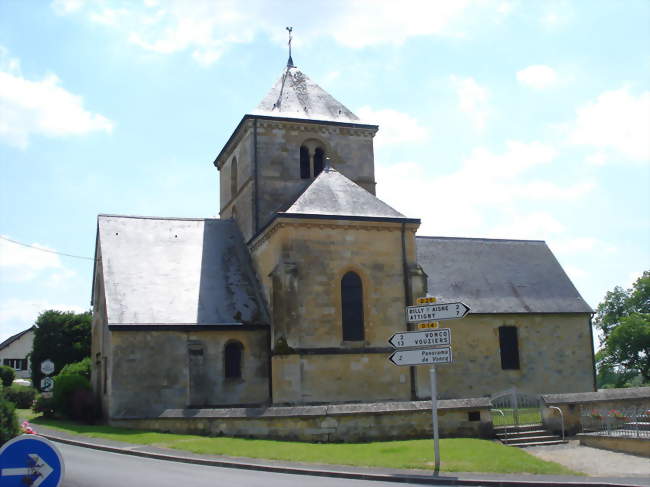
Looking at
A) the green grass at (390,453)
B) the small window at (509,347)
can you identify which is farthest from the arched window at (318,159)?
the green grass at (390,453)

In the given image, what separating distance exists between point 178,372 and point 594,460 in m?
14.3

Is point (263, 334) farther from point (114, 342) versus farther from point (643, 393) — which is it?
point (643, 393)

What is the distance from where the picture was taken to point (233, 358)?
82.6ft

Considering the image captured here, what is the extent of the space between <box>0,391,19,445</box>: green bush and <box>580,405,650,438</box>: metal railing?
43.7 ft

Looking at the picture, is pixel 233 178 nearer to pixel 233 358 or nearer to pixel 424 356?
pixel 233 358

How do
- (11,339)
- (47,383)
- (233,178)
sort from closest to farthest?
(47,383) → (233,178) → (11,339)

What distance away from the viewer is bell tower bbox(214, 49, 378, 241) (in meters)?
29.7

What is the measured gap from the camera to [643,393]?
20578mm

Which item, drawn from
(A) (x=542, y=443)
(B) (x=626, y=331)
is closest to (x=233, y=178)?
(A) (x=542, y=443)

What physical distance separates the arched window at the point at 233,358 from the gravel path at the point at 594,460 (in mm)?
11518

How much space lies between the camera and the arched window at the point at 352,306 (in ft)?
80.5

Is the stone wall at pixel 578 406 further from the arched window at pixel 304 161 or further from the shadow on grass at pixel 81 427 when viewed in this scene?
the arched window at pixel 304 161

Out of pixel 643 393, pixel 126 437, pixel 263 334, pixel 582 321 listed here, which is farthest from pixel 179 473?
pixel 582 321

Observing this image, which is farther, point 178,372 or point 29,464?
point 178,372
